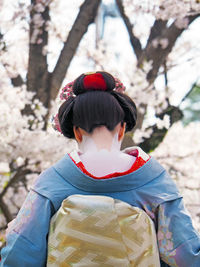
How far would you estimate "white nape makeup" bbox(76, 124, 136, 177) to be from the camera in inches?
69.9

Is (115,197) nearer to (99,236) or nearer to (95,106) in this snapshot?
(99,236)

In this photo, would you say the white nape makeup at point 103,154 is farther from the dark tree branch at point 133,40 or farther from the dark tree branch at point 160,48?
the dark tree branch at point 133,40

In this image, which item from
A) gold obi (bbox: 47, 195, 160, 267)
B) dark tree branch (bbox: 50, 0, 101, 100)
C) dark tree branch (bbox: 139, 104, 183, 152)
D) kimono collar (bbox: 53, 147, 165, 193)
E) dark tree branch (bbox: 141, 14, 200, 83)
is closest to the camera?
gold obi (bbox: 47, 195, 160, 267)

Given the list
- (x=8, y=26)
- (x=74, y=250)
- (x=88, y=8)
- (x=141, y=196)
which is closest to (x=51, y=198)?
(x=74, y=250)

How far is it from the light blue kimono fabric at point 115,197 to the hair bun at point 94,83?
368 millimetres

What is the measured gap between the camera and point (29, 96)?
15.6 ft

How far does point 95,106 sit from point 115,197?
428 mm

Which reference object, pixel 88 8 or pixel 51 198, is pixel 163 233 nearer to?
pixel 51 198

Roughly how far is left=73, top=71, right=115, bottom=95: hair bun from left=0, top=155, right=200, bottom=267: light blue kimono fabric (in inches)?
14.5

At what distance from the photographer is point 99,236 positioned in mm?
1594

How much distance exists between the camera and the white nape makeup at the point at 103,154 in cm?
177

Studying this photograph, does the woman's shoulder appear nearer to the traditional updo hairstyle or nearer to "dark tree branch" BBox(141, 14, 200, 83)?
the traditional updo hairstyle

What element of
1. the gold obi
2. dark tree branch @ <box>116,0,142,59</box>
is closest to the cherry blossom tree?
dark tree branch @ <box>116,0,142,59</box>

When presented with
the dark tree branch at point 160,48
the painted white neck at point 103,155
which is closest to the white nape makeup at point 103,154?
the painted white neck at point 103,155
